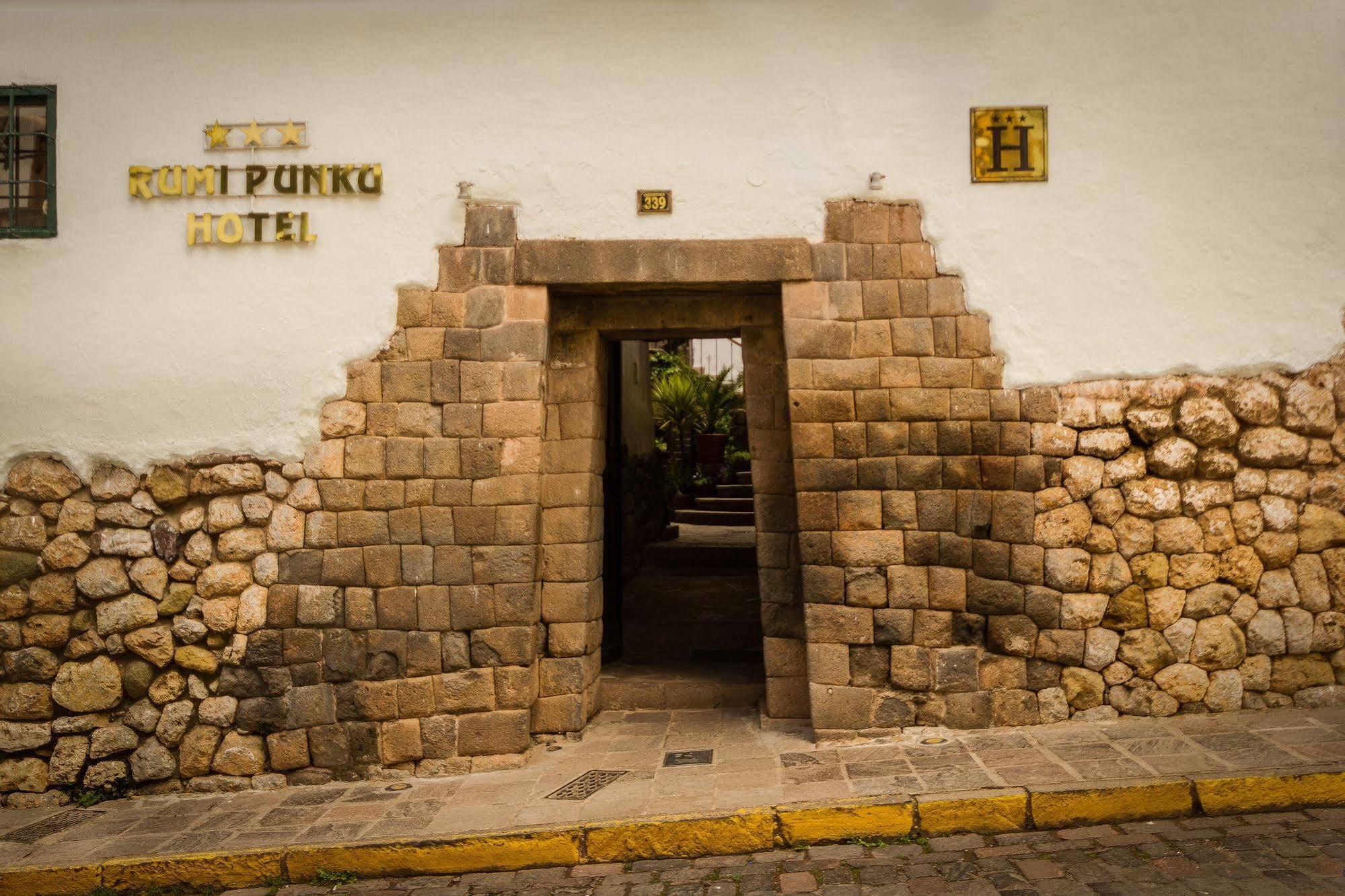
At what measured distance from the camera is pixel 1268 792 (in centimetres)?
443

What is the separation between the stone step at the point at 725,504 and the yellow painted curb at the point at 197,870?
24.9 ft

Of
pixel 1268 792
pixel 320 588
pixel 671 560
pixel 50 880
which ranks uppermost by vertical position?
pixel 320 588

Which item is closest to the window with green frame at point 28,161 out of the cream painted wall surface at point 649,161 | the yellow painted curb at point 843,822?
the cream painted wall surface at point 649,161

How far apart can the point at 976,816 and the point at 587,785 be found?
Result: 2019mm

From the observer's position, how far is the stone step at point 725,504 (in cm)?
1148

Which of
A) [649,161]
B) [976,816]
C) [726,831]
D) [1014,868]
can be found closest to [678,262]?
[649,161]

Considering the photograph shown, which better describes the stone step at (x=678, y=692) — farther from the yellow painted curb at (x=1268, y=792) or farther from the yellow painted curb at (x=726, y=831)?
the yellow painted curb at (x=1268, y=792)

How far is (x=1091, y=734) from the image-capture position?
5164 millimetres

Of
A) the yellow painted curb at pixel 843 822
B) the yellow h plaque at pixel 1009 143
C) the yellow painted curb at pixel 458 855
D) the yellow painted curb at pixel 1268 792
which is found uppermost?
the yellow h plaque at pixel 1009 143

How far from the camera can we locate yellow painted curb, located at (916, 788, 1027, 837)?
4.42 m

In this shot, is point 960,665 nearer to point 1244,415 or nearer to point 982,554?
point 982,554

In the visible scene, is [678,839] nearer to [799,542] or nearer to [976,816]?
[976,816]

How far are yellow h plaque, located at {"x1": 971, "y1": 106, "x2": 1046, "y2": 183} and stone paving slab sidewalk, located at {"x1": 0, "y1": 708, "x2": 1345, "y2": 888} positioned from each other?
3.27 m

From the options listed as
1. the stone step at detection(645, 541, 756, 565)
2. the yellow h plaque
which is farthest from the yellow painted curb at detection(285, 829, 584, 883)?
the stone step at detection(645, 541, 756, 565)
